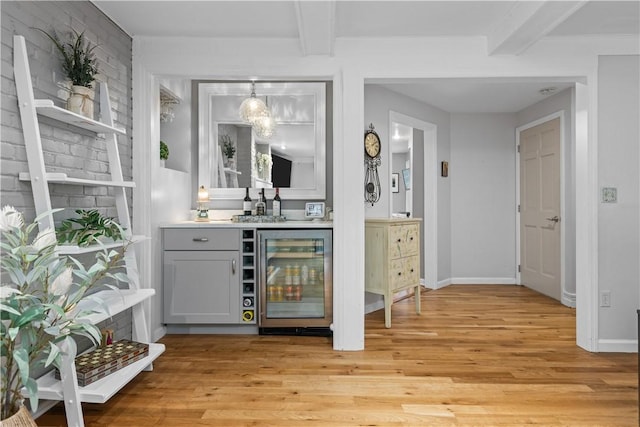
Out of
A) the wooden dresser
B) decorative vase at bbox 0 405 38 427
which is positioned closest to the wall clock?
the wooden dresser

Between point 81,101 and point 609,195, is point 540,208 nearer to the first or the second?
point 609,195

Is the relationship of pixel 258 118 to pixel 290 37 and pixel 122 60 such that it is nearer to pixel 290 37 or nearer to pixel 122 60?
pixel 290 37

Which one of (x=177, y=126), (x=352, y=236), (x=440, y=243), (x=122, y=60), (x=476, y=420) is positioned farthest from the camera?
(x=440, y=243)

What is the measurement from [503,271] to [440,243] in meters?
0.96

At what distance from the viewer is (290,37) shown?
117 inches

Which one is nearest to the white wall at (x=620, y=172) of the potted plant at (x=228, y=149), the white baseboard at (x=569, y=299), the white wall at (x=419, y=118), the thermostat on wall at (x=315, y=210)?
the white baseboard at (x=569, y=299)

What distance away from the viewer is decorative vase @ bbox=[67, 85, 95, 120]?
2.18 meters

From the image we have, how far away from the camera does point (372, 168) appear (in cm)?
418

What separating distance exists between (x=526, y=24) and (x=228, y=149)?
2.62 m

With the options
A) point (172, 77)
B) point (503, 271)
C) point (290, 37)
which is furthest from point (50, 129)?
point (503, 271)

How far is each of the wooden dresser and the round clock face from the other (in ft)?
2.41

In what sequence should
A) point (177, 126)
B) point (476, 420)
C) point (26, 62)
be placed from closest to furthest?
point (26, 62), point (476, 420), point (177, 126)

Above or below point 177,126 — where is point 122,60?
above

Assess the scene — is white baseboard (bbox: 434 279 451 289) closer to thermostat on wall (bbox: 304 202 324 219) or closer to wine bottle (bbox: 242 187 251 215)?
thermostat on wall (bbox: 304 202 324 219)
